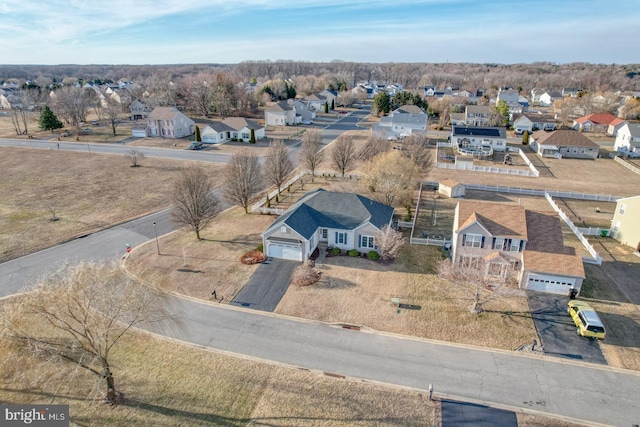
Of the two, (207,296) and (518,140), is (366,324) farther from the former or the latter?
(518,140)

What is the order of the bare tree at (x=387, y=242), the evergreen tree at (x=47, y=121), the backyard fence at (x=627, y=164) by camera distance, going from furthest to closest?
the evergreen tree at (x=47, y=121) < the backyard fence at (x=627, y=164) < the bare tree at (x=387, y=242)

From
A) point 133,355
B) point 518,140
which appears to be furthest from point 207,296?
point 518,140

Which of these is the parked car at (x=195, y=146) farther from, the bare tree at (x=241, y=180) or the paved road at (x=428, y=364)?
the paved road at (x=428, y=364)

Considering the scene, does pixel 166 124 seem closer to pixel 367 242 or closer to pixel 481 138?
pixel 367 242

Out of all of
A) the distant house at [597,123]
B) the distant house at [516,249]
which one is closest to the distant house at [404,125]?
the distant house at [597,123]

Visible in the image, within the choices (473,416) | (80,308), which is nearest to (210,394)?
(80,308)

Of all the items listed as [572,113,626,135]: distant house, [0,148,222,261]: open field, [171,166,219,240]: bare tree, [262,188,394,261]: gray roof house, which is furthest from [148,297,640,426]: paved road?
[572,113,626,135]: distant house

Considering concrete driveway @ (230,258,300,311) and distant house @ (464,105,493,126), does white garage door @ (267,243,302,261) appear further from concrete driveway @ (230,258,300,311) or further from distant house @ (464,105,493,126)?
distant house @ (464,105,493,126)

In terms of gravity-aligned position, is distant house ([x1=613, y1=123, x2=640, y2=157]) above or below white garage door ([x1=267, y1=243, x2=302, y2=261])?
above
